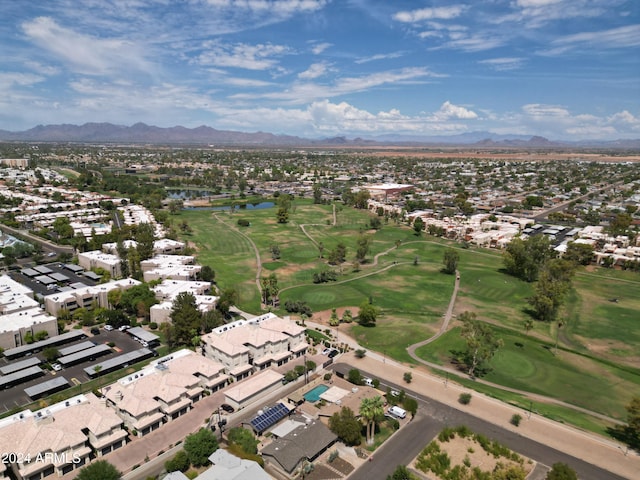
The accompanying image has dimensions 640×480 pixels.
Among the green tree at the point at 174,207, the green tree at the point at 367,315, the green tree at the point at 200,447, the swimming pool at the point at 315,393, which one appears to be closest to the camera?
the green tree at the point at 200,447

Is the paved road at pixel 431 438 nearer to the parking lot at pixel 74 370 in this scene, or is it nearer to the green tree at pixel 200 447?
the green tree at pixel 200 447

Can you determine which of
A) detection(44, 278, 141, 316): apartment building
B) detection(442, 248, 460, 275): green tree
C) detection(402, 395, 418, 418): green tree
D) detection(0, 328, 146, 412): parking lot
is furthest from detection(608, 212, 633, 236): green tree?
detection(0, 328, 146, 412): parking lot

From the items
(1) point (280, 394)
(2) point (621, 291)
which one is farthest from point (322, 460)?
(2) point (621, 291)

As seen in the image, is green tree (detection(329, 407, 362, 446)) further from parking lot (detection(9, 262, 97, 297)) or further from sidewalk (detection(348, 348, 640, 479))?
parking lot (detection(9, 262, 97, 297))

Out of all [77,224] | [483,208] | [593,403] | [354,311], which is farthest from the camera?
[483,208]

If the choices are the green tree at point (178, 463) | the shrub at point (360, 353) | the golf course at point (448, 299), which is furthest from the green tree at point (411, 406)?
the green tree at point (178, 463)

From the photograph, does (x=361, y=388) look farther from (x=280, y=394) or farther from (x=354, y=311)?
(x=354, y=311)

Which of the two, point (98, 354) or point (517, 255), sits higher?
point (517, 255)
